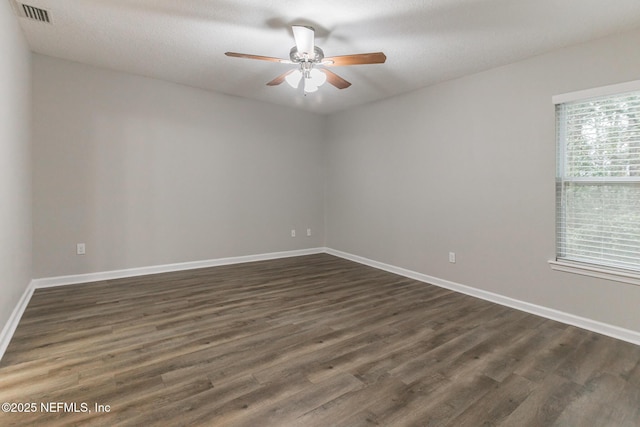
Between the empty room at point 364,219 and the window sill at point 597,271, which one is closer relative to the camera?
the empty room at point 364,219

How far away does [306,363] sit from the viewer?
6.75 ft

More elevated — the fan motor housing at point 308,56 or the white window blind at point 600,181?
the fan motor housing at point 308,56

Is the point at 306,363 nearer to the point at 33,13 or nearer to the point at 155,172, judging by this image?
the point at 155,172

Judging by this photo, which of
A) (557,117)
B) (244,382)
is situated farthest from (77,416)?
(557,117)

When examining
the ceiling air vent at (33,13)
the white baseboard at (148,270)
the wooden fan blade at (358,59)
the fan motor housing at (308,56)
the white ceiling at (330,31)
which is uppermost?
the ceiling air vent at (33,13)

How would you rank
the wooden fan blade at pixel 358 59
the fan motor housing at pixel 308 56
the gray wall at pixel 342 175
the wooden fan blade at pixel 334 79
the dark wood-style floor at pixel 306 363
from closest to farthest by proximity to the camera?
the dark wood-style floor at pixel 306 363
the wooden fan blade at pixel 358 59
the fan motor housing at pixel 308 56
the wooden fan blade at pixel 334 79
the gray wall at pixel 342 175

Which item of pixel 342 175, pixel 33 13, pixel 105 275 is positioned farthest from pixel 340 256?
pixel 33 13

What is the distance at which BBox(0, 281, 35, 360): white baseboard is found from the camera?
215 cm

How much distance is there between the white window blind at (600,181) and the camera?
8.16 feet

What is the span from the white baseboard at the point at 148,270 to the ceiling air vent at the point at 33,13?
259 centimetres

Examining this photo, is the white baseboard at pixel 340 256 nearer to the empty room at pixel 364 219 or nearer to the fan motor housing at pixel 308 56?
the empty room at pixel 364 219

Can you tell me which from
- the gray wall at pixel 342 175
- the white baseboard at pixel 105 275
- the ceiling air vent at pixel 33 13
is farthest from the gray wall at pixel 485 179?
the ceiling air vent at pixel 33 13

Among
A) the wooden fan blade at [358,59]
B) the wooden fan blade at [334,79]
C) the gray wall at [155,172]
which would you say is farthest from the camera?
the gray wall at [155,172]

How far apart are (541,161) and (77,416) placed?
385 centimetres
